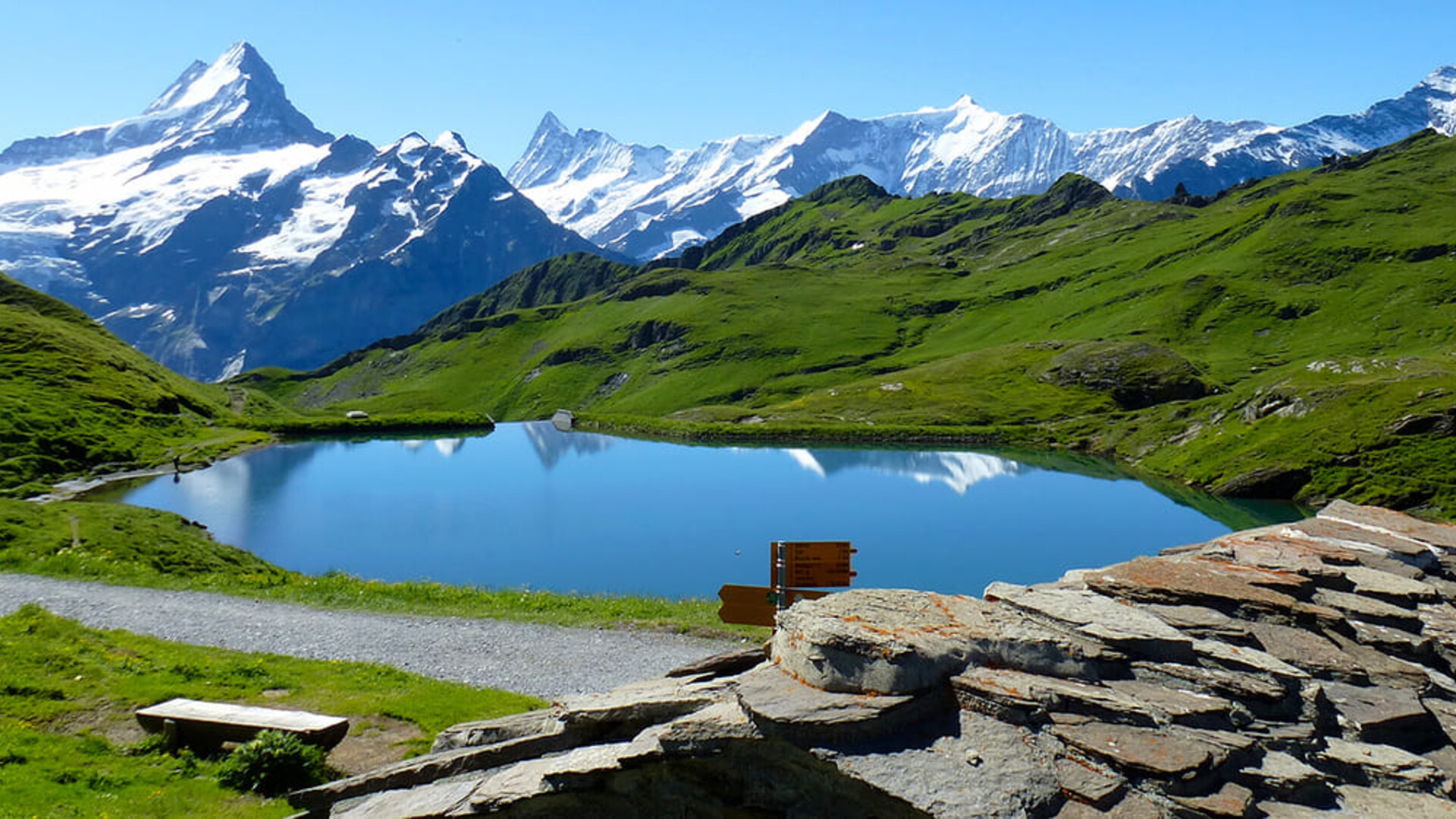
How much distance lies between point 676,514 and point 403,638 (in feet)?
142

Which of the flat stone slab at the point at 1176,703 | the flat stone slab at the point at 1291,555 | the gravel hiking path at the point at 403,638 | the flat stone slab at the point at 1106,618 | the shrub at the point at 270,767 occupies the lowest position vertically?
the gravel hiking path at the point at 403,638

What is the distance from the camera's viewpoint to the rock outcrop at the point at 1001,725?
10.1 metres

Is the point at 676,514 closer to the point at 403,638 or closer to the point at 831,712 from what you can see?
the point at 403,638

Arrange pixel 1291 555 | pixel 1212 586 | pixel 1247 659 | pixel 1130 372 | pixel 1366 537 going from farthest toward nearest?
pixel 1130 372
pixel 1366 537
pixel 1291 555
pixel 1212 586
pixel 1247 659

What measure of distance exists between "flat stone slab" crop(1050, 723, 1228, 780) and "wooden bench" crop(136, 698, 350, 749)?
555 inches

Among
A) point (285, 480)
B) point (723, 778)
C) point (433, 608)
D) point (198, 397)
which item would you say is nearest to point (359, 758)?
point (723, 778)

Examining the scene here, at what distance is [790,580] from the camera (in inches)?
720

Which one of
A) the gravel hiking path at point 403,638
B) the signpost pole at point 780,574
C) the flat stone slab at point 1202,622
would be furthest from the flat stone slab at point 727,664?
the gravel hiking path at point 403,638

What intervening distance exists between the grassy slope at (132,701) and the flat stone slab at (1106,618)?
13.2 metres

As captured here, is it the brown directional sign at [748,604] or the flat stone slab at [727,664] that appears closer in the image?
the flat stone slab at [727,664]

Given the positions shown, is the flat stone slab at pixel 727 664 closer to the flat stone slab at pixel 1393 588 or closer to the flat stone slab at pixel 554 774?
the flat stone slab at pixel 554 774

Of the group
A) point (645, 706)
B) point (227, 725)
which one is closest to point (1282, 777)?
point (645, 706)

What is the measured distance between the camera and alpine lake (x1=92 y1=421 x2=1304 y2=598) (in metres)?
53.6

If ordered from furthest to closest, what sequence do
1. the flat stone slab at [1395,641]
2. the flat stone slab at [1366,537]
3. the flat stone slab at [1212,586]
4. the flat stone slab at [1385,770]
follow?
1. the flat stone slab at [1366,537]
2. the flat stone slab at [1212,586]
3. the flat stone slab at [1395,641]
4. the flat stone slab at [1385,770]
